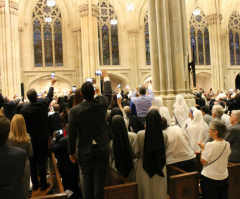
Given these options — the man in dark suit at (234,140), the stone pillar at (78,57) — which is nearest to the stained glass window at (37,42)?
the stone pillar at (78,57)

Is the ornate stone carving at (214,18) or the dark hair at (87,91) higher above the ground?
the ornate stone carving at (214,18)

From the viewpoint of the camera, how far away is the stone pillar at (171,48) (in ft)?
28.8

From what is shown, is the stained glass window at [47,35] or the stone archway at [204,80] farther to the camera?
the stone archway at [204,80]

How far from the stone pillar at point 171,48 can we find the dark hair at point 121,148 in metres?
5.00

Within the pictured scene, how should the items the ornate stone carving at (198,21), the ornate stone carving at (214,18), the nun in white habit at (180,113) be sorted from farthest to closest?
the ornate stone carving at (198,21)
the ornate stone carving at (214,18)
the nun in white habit at (180,113)

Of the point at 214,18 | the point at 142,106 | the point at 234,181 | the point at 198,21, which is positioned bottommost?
the point at 234,181

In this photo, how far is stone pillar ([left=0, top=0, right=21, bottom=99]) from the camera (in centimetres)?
1628

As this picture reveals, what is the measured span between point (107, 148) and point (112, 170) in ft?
3.69

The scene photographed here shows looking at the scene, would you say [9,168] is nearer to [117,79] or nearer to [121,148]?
[121,148]

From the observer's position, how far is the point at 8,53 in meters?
16.3

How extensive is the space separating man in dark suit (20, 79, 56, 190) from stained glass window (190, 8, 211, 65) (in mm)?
24348

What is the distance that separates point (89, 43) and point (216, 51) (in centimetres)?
1098

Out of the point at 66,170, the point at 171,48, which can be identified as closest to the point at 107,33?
the point at 171,48

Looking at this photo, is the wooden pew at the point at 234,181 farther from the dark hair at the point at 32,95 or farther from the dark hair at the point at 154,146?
the dark hair at the point at 32,95
